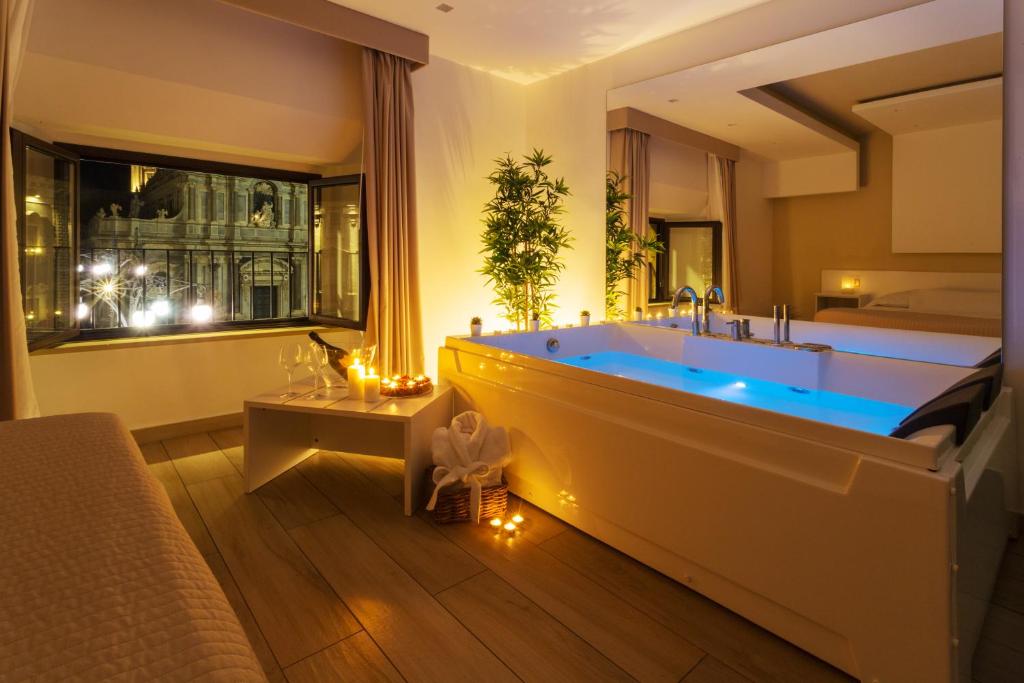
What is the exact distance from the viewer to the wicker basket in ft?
7.48

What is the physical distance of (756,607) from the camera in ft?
5.37

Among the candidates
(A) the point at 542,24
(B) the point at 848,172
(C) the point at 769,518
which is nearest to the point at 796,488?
(C) the point at 769,518

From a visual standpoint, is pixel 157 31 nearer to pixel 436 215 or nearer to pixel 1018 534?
pixel 436 215

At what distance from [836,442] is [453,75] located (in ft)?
10.9

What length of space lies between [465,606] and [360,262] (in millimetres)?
→ 2334

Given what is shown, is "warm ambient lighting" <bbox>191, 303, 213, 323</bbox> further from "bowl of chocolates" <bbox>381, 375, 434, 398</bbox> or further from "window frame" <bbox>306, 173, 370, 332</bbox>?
"bowl of chocolates" <bbox>381, 375, 434, 398</bbox>

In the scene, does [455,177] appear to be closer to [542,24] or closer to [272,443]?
[542,24]

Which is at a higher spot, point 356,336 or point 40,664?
point 356,336

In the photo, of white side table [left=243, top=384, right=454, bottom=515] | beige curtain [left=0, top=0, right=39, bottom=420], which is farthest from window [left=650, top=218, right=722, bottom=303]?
beige curtain [left=0, top=0, right=39, bottom=420]

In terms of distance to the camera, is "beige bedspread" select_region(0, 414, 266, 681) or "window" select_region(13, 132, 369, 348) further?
"window" select_region(13, 132, 369, 348)

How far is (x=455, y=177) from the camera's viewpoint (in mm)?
3891

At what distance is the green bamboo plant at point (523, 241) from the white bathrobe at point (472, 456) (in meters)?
1.31

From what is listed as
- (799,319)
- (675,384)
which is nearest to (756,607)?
(675,384)

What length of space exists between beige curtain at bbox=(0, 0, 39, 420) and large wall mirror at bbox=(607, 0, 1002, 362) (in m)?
2.88
